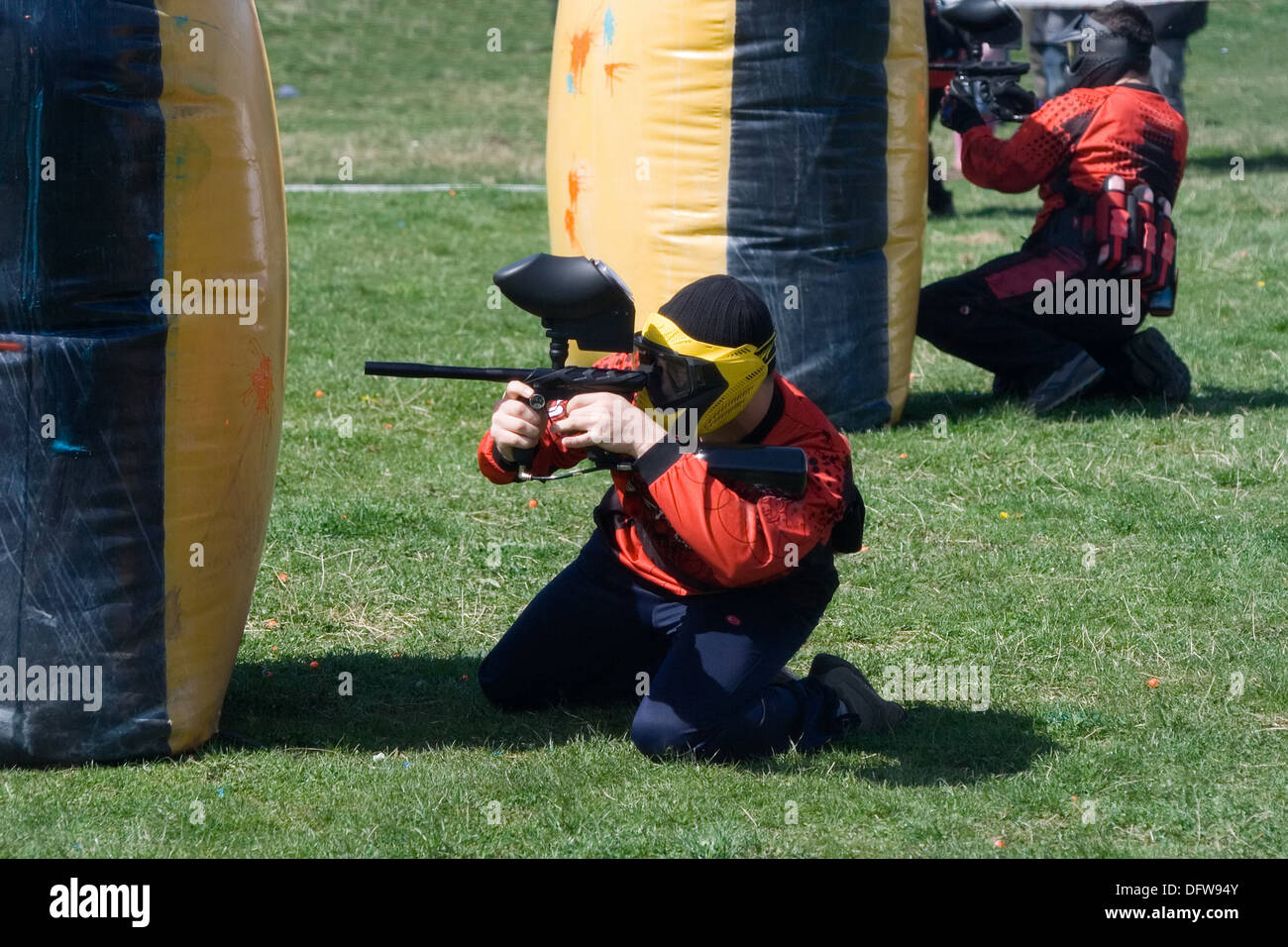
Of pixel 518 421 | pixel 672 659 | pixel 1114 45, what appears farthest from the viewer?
pixel 1114 45

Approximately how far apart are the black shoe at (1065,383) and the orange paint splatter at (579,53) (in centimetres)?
263

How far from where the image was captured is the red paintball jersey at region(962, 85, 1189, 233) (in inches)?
290

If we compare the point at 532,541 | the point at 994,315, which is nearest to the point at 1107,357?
the point at 994,315

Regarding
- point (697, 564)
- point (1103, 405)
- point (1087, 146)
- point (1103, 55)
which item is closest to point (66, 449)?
point (697, 564)

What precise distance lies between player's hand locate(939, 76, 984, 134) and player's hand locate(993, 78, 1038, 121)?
0.13 metres

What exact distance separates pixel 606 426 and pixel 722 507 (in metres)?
0.35

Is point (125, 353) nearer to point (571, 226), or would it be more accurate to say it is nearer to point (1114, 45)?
point (571, 226)

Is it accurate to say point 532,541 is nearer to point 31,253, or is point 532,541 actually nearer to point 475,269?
point 31,253

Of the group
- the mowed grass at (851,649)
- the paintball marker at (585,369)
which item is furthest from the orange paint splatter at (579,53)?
the paintball marker at (585,369)

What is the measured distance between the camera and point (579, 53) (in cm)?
716

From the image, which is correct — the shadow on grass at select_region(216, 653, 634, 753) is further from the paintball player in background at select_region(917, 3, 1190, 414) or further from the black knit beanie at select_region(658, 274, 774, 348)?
the paintball player in background at select_region(917, 3, 1190, 414)
